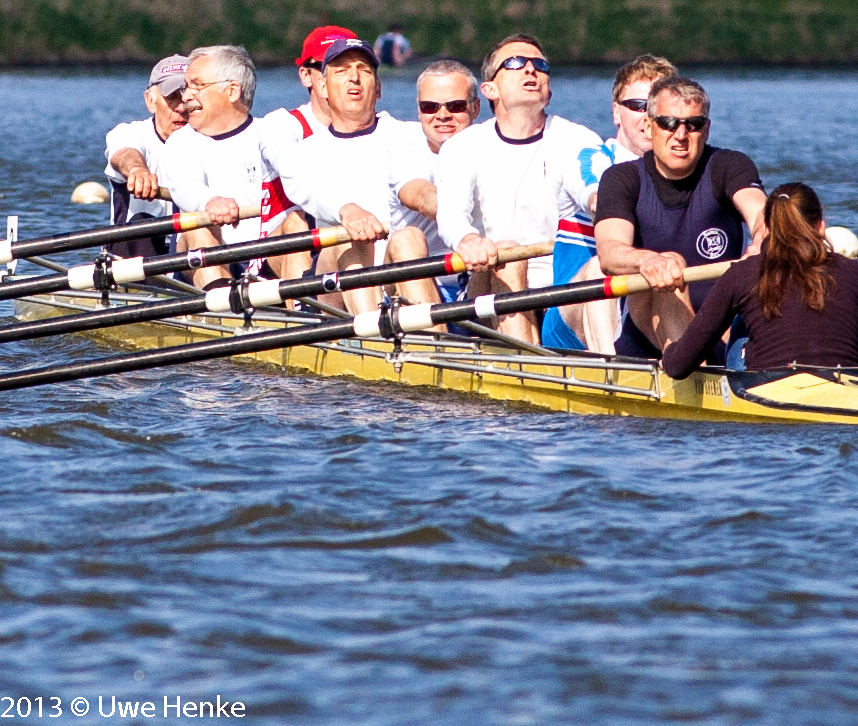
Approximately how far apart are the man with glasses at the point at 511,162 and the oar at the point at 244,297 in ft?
1.11

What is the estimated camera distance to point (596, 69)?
139 ft

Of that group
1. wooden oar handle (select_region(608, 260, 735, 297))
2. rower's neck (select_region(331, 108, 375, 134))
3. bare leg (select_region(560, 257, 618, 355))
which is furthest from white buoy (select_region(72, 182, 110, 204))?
wooden oar handle (select_region(608, 260, 735, 297))

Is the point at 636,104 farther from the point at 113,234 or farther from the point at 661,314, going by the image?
the point at 113,234

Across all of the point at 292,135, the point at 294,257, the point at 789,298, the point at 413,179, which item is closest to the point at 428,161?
the point at 413,179

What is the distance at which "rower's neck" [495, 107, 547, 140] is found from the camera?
652 centimetres

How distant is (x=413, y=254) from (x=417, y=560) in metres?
2.49

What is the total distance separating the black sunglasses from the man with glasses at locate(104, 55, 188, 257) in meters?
2.91

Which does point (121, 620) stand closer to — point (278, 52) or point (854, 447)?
point (854, 447)

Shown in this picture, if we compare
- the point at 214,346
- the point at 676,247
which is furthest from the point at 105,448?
the point at 676,247

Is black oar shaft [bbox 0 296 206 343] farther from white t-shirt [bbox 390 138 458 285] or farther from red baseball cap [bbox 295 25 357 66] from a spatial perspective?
red baseball cap [bbox 295 25 357 66]

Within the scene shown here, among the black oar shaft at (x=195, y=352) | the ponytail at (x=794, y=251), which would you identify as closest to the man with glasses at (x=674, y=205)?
the ponytail at (x=794, y=251)

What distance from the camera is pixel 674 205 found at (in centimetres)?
596

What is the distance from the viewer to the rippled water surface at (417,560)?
3732mm

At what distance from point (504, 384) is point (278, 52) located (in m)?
38.6
